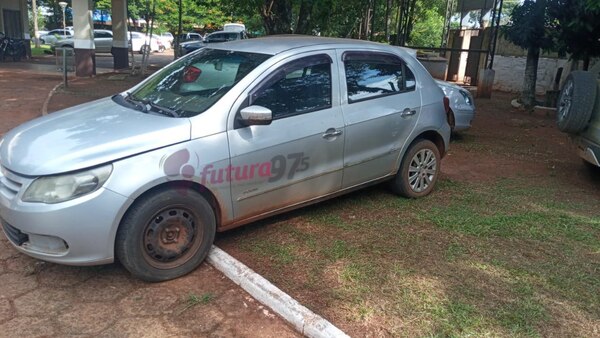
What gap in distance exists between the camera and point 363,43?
15.9 ft

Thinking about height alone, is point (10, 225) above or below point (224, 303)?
above

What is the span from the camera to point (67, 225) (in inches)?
122

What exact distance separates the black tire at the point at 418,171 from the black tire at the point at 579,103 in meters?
1.57

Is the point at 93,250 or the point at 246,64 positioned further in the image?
the point at 246,64

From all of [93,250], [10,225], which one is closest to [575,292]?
[93,250]

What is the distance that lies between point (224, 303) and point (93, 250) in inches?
36.5

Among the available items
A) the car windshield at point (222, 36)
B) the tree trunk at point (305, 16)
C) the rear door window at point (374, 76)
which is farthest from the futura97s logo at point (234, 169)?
the car windshield at point (222, 36)

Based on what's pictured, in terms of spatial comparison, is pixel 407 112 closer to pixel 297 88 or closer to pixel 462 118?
Result: pixel 297 88

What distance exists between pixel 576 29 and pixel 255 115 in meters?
8.13

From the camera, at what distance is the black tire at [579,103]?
5.40 meters

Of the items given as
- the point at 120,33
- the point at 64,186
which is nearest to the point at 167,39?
the point at 120,33

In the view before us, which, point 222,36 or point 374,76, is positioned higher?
point 222,36

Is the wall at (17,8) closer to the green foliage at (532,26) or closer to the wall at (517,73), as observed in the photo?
the wall at (517,73)

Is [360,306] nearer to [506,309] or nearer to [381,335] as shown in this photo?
[381,335]
